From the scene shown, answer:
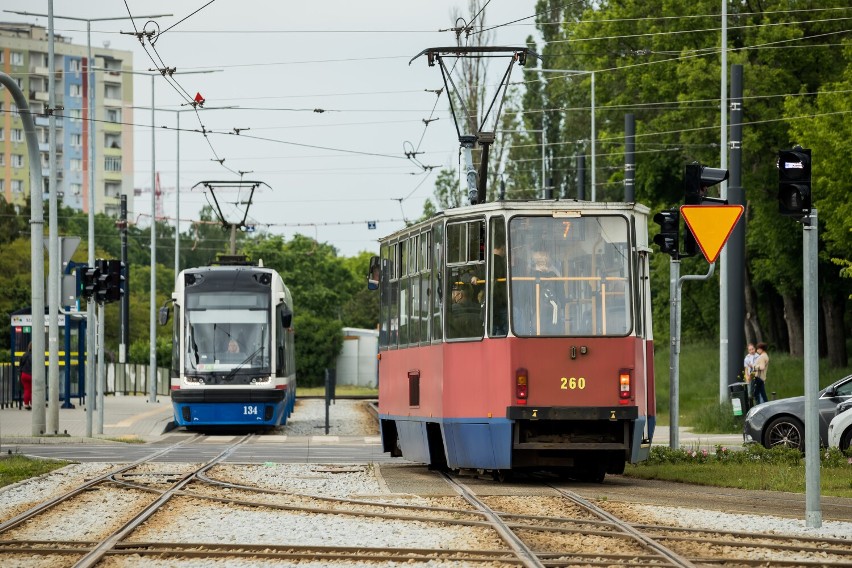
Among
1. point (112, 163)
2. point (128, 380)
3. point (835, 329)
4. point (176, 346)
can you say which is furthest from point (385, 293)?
point (112, 163)

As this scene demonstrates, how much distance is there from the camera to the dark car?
25516 millimetres

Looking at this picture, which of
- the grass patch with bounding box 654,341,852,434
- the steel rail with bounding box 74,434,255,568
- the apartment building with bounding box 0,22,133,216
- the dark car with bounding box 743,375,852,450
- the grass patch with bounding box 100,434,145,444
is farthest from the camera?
the apartment building with bounding box 0,22,133,216

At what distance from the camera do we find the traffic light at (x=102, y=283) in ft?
101

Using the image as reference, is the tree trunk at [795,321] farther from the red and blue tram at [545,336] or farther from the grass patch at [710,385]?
the red and blue tram at [545,336]

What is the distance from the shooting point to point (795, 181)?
1390 cm

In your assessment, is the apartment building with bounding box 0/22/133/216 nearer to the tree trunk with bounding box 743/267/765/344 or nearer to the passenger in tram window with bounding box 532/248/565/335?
the tree trunk with bounding box 743/267/765/344

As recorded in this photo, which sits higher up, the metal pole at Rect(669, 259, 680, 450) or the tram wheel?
the metal pole at Rect(669, 259, 680, 450)

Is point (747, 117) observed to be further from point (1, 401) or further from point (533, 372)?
point (533, 372)

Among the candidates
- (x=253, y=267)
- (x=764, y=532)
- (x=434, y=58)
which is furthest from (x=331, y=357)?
(x=764, y=532)

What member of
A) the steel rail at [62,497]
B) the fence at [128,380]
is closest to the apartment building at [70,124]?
the fence at [128,380]

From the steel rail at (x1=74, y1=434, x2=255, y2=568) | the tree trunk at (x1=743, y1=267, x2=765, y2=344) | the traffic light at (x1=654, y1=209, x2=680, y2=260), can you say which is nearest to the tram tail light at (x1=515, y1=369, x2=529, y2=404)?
the steel rail at (x1=74, y1=434, x2=255, y2=568)

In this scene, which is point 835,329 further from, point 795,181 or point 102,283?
point 795,181

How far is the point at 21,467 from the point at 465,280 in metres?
6.62

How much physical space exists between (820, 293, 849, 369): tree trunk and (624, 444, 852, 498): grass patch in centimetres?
2410
